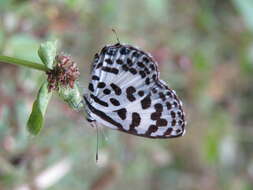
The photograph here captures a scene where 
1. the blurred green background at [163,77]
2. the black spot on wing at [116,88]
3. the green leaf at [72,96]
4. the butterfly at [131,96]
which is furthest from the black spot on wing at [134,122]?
the blurred green background at [163,77]

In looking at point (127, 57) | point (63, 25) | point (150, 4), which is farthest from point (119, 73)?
point (150, 4)

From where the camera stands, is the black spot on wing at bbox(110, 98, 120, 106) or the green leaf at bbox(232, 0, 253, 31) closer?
the black spot on wing at bbox(110, 98, 120, 106)

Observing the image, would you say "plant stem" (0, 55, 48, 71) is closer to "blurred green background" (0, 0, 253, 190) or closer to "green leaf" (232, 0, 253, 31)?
"blurred green background" (0, 0, 253, 190)

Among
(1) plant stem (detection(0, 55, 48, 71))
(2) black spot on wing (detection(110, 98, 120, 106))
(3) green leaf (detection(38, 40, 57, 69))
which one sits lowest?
(2) black spot on wing (detection(110, 98, 120, 106))

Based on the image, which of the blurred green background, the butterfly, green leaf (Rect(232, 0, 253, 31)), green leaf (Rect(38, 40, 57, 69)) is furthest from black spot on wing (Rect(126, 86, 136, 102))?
green leaf (Rect(232, 0, 253, 31))

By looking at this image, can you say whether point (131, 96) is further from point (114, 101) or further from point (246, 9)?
point (246, 9)

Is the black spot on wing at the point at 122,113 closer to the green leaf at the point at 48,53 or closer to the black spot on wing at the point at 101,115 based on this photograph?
the black spot on wing at the point at 101,115
